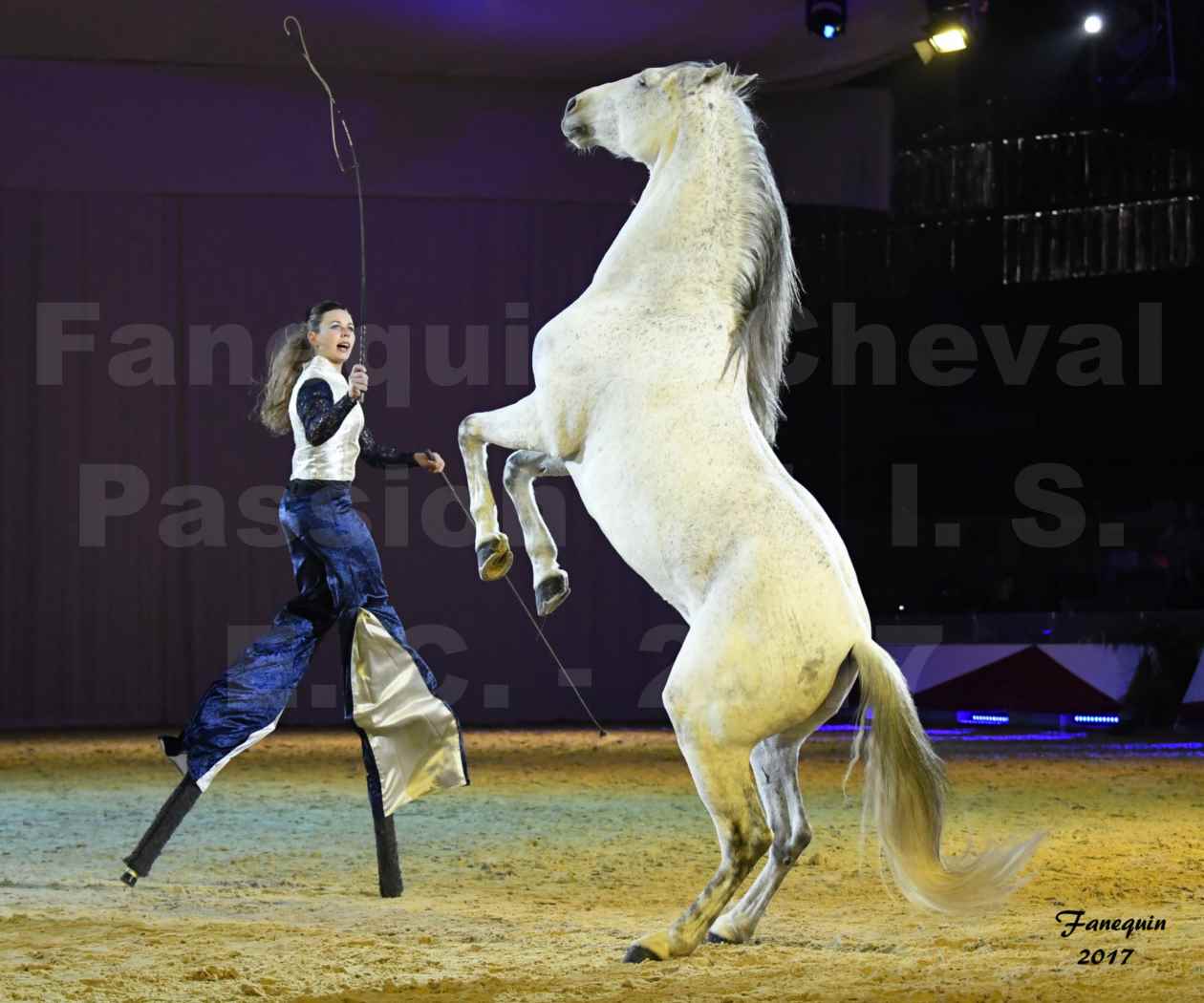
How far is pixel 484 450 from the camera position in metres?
4.00

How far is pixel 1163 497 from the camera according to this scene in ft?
46.4

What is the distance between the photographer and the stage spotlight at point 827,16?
10266 mm

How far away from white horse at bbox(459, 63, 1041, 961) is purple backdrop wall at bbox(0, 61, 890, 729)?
8.99 metres

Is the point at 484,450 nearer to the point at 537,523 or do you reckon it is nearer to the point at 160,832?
the point at 537,523

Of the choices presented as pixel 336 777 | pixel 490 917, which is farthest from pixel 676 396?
pixel 336 777

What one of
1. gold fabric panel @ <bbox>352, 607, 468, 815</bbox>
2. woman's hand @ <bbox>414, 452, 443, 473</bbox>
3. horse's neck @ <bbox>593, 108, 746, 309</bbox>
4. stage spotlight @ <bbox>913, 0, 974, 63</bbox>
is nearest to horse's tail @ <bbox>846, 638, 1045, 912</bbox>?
horse's neck @ <bbox>593, 108, 746, 309</bbox>

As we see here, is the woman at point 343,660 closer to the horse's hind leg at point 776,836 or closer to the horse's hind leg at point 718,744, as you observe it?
the horse's hind leg at point 776,836

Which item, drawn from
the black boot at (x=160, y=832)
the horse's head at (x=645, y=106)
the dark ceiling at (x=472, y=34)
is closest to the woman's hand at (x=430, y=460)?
the horse's head at (x=645, y=106)

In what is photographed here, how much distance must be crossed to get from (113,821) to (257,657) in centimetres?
269

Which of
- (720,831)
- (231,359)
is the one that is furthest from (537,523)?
(231,359)

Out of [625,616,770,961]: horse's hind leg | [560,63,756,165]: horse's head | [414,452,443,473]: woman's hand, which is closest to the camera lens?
[625,616,770,961]: horse's hind leg

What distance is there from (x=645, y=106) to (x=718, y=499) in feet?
3.89

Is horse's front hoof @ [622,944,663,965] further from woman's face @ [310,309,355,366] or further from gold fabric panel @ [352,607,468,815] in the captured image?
woman's face @ [310,309,355,366]

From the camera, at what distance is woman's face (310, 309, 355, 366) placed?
16.7ft
